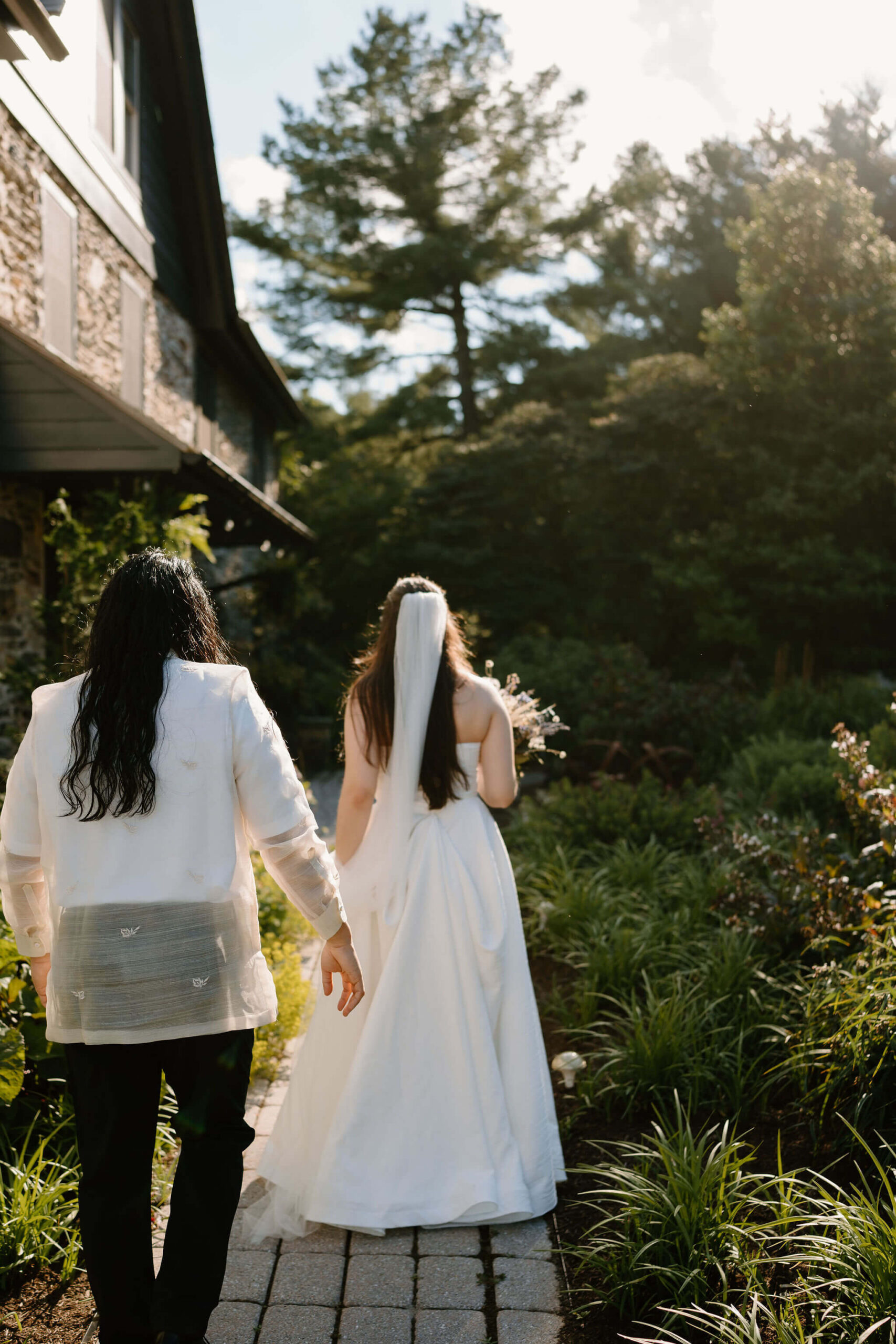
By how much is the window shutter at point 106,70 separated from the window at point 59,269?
1429 mm

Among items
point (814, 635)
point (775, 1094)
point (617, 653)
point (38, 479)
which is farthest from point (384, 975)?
point (814, 635)

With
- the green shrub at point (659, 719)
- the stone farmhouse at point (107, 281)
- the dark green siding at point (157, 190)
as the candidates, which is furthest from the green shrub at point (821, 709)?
the dark green siding at point (157, 190)

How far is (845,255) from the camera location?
39.5 ft

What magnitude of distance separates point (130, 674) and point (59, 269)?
688 cm

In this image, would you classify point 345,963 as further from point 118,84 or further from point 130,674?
point 118,84

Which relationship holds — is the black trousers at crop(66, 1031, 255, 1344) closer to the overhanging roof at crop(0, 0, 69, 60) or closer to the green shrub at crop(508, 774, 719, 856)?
the green shrub at crop(508, 774, 719, 856)

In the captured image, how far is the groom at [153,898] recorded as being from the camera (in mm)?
1954

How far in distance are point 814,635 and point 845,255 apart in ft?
15.8

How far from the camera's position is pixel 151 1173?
209 cm

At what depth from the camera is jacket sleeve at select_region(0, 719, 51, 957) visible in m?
2.05

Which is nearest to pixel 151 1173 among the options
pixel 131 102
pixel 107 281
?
pixel 107 281

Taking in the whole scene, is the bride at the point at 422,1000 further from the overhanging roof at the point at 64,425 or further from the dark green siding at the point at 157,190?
the dark green siding at the point at 157,190

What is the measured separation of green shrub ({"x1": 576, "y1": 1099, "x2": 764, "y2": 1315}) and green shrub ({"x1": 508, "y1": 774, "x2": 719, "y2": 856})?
3.24m

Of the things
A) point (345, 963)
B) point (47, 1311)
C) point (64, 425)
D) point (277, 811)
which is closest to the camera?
point (277, 811)
